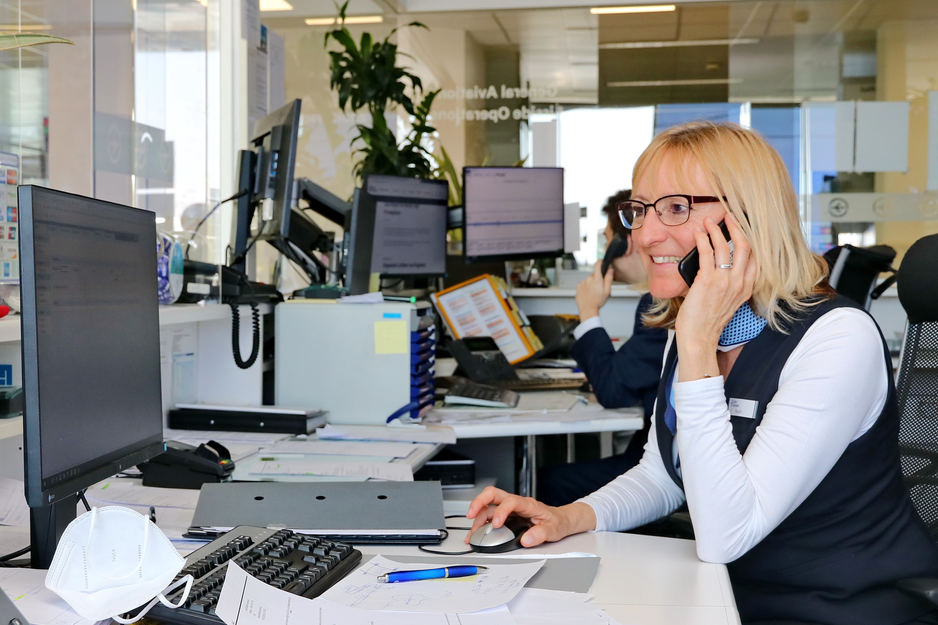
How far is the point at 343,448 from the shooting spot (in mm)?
1888

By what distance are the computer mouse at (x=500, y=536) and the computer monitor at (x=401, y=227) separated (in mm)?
1334

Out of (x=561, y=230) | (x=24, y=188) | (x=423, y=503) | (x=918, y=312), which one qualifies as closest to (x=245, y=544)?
(x=423, y=503)

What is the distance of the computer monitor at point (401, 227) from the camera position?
257cm

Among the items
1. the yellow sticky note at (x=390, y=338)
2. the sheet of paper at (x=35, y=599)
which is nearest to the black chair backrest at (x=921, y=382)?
the yellow sticky note at (x=390, y=338)

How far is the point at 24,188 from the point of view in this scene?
894mm

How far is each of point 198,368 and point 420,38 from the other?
467cm

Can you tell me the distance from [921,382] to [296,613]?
1254mm

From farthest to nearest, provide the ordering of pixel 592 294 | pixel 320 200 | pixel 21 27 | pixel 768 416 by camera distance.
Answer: pixel 320 200, pixel 592 294, pixel 21 27, pixel 768 416

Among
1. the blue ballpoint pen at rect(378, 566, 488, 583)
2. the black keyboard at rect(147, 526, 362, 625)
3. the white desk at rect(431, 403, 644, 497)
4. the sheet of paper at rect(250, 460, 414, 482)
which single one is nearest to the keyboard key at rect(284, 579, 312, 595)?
the black keyboard at rect(147, 526, 362, 625)

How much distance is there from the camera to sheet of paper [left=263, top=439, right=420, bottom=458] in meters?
1.85

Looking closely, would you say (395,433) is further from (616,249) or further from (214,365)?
(616,249)

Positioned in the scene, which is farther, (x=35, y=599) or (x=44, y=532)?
(x=44, y=532)

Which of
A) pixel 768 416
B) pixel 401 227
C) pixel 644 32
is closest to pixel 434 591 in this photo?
pixel 768 416

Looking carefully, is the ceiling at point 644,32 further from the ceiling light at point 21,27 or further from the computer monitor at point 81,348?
the computer monitor at point 81,348
